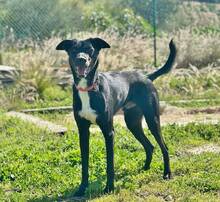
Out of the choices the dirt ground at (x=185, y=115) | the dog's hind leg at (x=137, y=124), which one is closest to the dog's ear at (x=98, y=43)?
the dog's hind leg at (x=137, y=124)

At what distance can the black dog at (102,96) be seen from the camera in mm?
5801

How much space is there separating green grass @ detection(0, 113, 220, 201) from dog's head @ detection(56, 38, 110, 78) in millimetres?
1279

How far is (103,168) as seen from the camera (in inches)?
272

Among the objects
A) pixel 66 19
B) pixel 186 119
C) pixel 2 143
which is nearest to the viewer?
pixel 2 143

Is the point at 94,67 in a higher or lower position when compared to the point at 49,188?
higher

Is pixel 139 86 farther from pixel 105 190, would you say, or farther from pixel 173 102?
pixel 173 102

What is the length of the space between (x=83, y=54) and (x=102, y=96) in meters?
0.51

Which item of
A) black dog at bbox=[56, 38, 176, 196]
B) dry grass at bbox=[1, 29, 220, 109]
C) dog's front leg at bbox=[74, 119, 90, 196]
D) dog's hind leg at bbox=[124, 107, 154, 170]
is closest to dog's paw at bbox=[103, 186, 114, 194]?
black dog at bbox=[56, 38, 176, 196]

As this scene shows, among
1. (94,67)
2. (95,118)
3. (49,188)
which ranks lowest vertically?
(49,188)

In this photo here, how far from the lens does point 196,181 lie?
20.3 ft

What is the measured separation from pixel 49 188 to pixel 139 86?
1504mm

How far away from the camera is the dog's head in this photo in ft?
18.5

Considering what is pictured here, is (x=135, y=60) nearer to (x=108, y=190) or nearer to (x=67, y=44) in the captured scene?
(x=67, y=44)

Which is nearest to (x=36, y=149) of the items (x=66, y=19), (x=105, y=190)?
(x=105, y=190)
